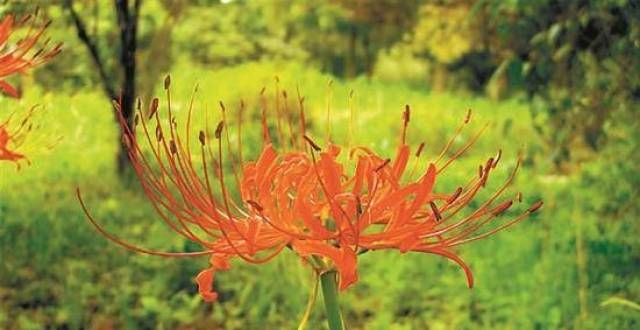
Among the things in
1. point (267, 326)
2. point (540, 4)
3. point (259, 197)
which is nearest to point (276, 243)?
point (259, 197)

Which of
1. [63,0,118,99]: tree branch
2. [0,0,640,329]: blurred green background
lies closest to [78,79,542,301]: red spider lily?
[0,0,640,329]: blurred green background

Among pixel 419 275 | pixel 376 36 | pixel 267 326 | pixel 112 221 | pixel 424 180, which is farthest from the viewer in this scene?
pixel 376 36

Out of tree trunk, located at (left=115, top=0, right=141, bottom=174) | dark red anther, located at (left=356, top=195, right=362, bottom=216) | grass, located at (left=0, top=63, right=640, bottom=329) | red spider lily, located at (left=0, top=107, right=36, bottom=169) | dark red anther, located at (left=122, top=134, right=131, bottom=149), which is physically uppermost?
dark red anther, located at (left=122, top=134, right=131, bottom=149)

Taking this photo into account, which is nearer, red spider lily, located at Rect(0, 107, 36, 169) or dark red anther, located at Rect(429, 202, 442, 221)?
dark red anther, located at Rect(429, 202, 442, 221)

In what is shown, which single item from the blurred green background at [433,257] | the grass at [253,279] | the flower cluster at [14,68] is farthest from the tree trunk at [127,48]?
the flower cluster at [14,68]

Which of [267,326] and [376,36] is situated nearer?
[267,326]

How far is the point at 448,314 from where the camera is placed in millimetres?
4395

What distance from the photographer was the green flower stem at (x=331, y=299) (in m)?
1.16

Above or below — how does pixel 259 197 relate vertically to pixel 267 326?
above

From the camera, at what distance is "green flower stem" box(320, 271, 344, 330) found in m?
1.16

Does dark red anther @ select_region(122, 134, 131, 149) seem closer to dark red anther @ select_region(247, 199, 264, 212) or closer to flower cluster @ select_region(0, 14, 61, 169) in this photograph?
dark red anther @ select_region(247, 199, 264, 212)

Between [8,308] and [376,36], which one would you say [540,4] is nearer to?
[8,308]

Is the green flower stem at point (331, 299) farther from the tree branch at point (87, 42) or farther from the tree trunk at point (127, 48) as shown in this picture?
the tree branch at point (87, 42)

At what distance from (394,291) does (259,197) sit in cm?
338
